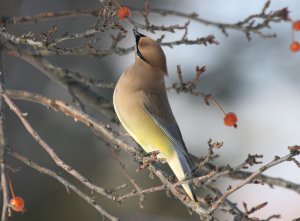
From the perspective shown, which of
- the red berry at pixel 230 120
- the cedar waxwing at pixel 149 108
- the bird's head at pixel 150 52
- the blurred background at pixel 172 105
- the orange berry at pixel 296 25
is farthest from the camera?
the blurred background at pixel 172 105

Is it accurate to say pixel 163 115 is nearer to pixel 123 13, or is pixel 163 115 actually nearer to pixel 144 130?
pixel 144 130

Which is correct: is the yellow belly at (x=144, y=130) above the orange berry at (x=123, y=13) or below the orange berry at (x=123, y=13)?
above

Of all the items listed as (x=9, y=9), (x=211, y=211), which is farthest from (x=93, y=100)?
(x=9, y=9)

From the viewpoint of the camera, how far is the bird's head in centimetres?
299

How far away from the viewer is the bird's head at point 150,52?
2992mm

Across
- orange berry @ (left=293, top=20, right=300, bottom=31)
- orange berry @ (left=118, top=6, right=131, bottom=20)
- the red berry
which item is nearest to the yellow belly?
the red berry

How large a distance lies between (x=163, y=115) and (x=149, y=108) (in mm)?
98

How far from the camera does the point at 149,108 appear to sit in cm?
319

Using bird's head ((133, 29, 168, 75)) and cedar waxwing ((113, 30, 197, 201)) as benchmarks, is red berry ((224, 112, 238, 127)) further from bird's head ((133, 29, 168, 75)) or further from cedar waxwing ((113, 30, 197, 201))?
bird's head ((133, 29, 168, 75))

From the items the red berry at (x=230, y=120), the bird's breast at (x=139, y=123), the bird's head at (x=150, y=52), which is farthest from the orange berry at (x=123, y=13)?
the bird's breast at (x=139, y=123)

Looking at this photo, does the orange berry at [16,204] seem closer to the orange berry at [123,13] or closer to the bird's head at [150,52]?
the orange berry at [123,13]

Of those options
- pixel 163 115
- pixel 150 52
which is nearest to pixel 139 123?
pixel 163 115

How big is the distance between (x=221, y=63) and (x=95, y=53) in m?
7.13

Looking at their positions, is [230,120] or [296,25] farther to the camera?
[230,120]
